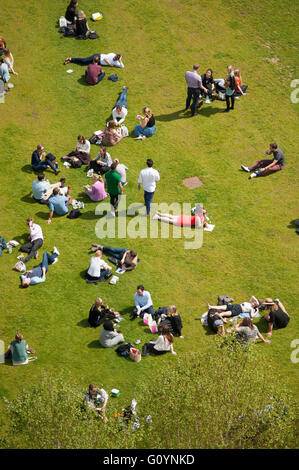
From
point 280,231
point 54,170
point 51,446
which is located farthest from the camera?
point 54,170

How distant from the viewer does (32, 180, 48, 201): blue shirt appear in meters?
25.8

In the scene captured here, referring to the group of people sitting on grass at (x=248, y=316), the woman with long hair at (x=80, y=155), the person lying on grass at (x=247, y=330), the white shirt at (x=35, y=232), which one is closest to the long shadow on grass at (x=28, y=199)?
the white shirt at (x=35, y=232)

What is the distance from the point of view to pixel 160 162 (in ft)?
92.5

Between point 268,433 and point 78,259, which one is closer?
point 268,433

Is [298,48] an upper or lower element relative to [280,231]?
upper

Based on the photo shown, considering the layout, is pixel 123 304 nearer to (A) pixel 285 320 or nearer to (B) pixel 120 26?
(A) pixel 285 320

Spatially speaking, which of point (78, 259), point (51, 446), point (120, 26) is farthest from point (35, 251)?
point (120, 26)

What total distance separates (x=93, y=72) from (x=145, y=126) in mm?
4706

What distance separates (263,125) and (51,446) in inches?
746

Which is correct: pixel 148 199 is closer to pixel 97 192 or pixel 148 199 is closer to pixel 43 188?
pixel 97 192

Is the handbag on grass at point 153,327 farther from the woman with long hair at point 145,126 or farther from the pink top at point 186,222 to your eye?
the woman with long hair at point 145,126

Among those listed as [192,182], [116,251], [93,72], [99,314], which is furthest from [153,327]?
[93,72]

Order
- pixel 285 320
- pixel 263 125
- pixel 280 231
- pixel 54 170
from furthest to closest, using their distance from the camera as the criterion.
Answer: pixel 263 125 < pixel 54 170 < pixel 280 231 < pixel 285 320

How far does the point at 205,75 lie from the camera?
31.1 metres
